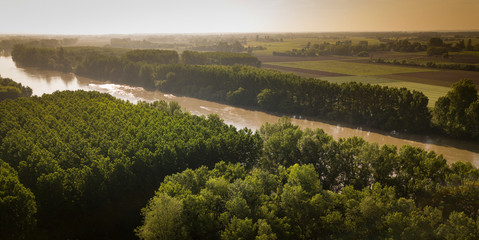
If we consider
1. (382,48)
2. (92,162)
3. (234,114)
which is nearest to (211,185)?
(92,162)

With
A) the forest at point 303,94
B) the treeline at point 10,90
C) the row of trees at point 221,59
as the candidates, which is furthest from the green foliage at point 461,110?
the treeline at point 10,90

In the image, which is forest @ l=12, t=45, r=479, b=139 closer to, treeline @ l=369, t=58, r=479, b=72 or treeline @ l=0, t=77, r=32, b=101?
treeline @ l=369, t=58, r=479, b=72

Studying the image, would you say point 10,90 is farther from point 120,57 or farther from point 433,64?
point 433,64

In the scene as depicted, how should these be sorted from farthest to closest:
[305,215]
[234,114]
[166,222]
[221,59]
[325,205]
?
[221,59] → [234,114] → [325,205] → [305,215] → [166,222]

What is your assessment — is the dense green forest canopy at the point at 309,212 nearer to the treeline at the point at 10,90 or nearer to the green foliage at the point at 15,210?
the green foliage at the point at 15,210

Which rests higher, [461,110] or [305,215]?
[461,110]

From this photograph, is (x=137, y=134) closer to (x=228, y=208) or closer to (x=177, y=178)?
(x=177, y=178)
